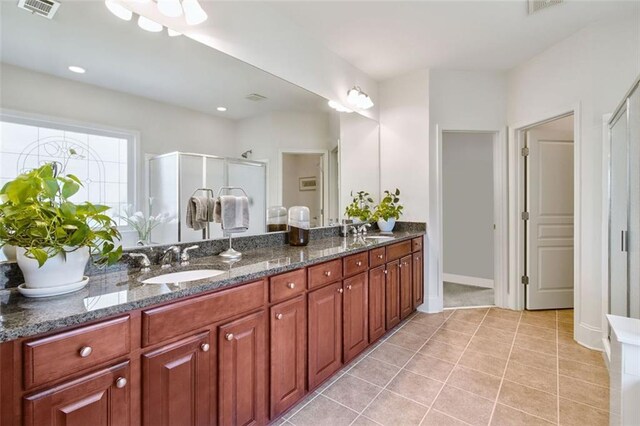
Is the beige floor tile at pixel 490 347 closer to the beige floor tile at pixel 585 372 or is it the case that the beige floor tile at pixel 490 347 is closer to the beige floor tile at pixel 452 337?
the beige floor tile at pixel 452 337

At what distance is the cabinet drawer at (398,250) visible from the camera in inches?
104

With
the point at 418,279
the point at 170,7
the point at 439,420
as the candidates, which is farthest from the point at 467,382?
the point at 170,7

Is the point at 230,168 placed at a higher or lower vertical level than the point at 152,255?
higher

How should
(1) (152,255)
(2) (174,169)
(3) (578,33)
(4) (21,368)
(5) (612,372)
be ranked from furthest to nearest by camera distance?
(3) (578,33) < (2) (174,169) < (1) (152,255) < (5) (612,372) < (4) (21,368)

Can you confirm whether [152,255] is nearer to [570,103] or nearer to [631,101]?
[631,101]

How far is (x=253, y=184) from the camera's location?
220 centimetres

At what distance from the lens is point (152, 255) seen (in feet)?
5.29

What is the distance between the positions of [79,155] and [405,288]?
2.66m

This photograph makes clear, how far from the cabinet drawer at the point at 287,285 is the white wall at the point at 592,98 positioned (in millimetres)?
2561

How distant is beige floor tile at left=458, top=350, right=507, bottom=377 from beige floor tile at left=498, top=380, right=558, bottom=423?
0.55ft

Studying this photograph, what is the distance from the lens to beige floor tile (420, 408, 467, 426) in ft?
5.31

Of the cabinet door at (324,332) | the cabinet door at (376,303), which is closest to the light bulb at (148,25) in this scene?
the cabinet door at (324,332)

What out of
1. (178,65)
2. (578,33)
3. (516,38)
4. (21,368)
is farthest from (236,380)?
(578,33)

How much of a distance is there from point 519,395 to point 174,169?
2.53 metres
